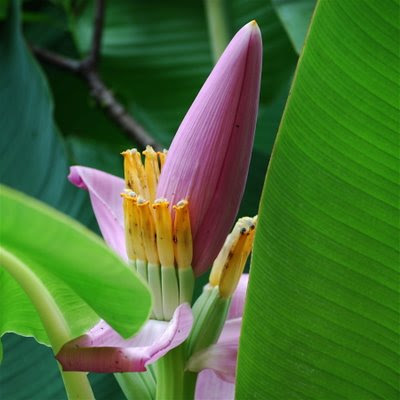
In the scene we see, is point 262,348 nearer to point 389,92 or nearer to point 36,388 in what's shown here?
point 389,92

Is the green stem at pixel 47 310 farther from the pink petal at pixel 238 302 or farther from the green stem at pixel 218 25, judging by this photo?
the green stem at pixel 218 25

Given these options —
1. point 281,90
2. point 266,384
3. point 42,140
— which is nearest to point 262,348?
point 266,384

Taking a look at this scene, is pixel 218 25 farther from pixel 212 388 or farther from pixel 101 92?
pixel 212 388

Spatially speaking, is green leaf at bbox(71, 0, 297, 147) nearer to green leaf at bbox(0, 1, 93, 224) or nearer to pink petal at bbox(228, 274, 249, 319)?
green leaf at bbox(0, 1, 93, 224)

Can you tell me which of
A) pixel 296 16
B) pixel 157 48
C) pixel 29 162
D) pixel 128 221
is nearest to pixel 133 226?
pixel 128 221

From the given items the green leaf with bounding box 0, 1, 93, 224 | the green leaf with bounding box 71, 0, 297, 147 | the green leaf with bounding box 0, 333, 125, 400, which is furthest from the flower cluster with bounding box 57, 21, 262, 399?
the green leaf with bounding box 71, 0, 297, 147
